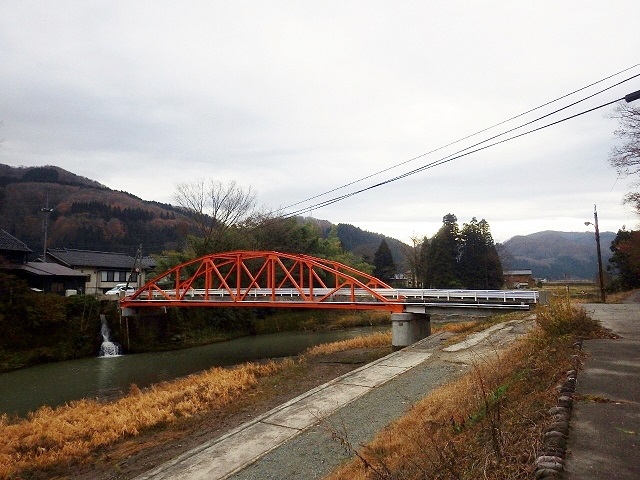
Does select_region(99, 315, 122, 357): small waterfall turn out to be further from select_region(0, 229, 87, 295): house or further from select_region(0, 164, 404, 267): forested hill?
select_region(0, 164, 404, 267): forested hill

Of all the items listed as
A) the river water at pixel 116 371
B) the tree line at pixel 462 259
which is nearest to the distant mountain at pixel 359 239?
the tree line at pixel 462 259

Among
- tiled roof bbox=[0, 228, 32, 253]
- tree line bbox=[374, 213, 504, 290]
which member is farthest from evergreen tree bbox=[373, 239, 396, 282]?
tiled roof bbox=[0, 228, 32, 253]

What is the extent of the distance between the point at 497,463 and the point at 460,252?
150ft

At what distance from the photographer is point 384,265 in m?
60.3

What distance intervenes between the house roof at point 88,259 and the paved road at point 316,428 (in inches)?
1369

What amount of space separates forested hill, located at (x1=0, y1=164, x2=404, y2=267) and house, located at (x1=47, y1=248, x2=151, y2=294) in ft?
32.3

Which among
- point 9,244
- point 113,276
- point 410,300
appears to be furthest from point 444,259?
point 9,244

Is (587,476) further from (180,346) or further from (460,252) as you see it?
(460,252)

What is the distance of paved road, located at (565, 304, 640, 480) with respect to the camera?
10.6 feet

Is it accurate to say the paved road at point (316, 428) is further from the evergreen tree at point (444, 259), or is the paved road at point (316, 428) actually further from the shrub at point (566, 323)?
the evergreen tree at point (444, 259)

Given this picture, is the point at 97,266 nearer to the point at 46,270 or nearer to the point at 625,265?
the point at 46,270

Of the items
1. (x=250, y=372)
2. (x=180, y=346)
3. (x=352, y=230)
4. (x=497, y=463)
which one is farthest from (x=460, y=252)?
(x=352, y=230)

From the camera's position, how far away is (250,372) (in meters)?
15.0

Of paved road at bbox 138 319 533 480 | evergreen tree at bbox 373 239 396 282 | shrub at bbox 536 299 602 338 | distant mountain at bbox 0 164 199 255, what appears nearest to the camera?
paved road at bbox 138 319 533 480
